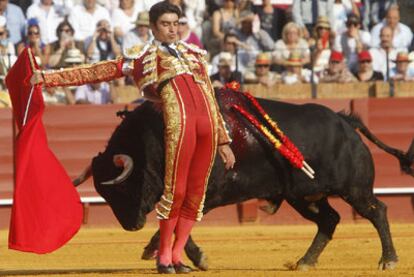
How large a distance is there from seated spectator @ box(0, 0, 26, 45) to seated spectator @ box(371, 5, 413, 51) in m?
3.45

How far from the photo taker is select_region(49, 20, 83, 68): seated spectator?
12.4 metres

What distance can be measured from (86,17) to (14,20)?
2.26 ft

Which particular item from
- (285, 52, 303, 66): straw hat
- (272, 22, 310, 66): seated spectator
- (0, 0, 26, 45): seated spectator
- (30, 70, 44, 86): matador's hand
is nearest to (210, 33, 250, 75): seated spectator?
(272, 22, 310, 66): seated spectator

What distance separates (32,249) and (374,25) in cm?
726

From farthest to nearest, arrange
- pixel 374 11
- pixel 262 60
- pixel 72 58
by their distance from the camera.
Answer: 1. pixel 374 11
2. pixel 262 60
3. pixel 72 58

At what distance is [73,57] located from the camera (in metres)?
12.1

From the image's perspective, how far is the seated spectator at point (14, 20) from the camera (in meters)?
12.7

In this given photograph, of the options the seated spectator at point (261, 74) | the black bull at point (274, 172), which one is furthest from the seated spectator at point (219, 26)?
the black bull at point (274, 172)

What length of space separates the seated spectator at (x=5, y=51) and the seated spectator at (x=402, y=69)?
365 cm

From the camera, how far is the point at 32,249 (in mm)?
7062

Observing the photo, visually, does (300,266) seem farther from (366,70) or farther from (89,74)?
(366,70)

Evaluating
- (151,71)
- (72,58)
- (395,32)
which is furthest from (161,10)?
(395,32)

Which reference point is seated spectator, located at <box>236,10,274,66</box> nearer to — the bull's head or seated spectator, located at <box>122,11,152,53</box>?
seated spectator, located at <box>122,11,152,53</box>

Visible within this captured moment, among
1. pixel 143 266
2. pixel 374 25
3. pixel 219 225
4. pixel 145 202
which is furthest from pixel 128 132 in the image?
pixel 374 25
